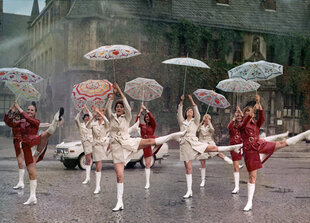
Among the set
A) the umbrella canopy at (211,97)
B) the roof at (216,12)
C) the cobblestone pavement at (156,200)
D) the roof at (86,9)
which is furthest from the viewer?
the roof at (216,12)

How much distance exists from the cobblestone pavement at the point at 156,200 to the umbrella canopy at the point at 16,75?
8.19ft

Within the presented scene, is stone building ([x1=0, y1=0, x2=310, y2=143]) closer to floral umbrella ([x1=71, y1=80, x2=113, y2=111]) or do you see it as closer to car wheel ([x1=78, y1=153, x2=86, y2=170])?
car wheel ([x1=78, y1=153, x2=86, y2=170])

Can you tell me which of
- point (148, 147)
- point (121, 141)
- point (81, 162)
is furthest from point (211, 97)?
point (81, 162)

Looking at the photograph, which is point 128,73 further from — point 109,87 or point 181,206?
point 181,206

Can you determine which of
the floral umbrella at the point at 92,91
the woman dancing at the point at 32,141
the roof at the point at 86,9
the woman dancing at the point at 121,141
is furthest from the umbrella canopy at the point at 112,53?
the roof at the point at 86,9

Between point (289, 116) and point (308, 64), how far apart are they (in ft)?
15.5

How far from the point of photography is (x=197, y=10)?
34.2m

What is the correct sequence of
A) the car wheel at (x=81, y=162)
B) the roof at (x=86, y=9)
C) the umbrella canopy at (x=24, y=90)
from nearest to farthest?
the umbrella canopy at (x=24, y=90)
the car wheel at (x=81, y=162)
the roof at (x=86, y=9)

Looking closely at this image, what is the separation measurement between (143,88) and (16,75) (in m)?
3.22

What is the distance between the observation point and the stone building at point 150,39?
29.5 metres

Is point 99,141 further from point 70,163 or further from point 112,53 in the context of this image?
point 70,163

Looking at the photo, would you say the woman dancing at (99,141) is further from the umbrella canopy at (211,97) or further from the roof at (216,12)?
the roof at (216,12)

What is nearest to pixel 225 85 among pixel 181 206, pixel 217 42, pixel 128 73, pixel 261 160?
pixel 261 160

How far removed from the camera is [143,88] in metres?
11.5
